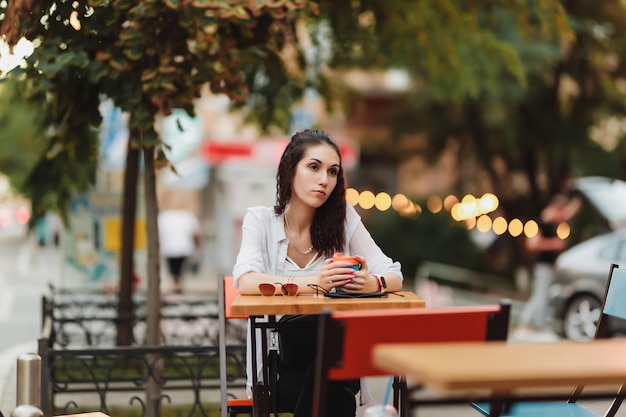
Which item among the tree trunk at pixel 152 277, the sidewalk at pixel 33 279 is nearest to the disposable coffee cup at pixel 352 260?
the sidewalk at pixel 33 279

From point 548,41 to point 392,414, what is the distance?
15.0 metres

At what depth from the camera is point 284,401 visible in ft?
15.4

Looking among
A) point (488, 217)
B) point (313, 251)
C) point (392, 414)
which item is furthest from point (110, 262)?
point (488, 217)

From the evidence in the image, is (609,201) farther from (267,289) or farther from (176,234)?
(267,289)

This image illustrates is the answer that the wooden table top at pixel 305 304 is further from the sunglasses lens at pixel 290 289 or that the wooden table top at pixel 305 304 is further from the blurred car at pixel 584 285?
the blurred car at pixel 584 285

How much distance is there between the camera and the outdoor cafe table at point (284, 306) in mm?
4023

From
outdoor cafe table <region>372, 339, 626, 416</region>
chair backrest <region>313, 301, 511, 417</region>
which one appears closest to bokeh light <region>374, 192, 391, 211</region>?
chair backrest <region>313, 301, 511, 417</region>

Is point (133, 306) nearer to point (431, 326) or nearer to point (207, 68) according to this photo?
point (207, 68)

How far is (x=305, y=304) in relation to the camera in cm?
408

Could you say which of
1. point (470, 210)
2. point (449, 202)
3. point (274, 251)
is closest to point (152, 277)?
point (274, 251)

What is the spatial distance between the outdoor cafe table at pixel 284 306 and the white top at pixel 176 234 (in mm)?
12225

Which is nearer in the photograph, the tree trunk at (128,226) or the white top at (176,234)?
the tree trunk at (128,226)

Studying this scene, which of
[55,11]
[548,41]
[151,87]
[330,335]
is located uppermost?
[548,41]

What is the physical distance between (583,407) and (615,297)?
526mm
